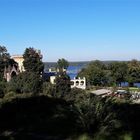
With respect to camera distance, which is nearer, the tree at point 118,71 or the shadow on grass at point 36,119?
the shadow on grass at point 36,119

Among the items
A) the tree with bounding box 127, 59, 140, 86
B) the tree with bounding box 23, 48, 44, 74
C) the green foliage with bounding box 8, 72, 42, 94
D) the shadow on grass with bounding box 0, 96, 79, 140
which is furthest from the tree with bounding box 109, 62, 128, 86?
the shadow on grass with bounding box 0, 96, 79, 140

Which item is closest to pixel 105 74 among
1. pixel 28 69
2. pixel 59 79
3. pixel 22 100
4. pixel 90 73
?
pixel 90 73

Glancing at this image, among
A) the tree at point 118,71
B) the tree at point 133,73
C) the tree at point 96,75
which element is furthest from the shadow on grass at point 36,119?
the tree at point 133,73

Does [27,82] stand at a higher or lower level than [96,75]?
higher

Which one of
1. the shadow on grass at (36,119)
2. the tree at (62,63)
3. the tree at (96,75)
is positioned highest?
the shadow on grass at (36,119)

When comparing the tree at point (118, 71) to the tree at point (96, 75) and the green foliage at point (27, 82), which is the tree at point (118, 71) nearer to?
the tree at point (96, 75)

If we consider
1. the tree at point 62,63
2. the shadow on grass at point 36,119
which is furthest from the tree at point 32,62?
the shadow on grass at point 36,119

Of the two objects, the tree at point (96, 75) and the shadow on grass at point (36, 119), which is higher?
the shadow on grass at point (36, 119)

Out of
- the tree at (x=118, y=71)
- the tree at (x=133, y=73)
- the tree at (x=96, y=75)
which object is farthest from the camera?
the tree at (x=133, y=73)

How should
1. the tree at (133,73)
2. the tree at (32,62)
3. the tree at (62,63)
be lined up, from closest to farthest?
the tree at (32,62) < the tree at (133,73) < the tree at (62,63)

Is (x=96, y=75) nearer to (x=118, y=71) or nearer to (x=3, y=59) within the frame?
(x=118, y=71)

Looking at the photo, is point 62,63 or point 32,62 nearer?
point 32,62

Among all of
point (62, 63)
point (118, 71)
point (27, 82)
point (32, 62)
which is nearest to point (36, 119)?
point (27, 82)

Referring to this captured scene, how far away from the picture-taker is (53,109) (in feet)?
36.0
